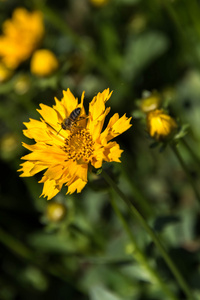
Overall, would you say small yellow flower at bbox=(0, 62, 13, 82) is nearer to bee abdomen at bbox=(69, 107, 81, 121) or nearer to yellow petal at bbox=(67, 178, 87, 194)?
bee abdomen at bbox=(69, 107, 81, 121)

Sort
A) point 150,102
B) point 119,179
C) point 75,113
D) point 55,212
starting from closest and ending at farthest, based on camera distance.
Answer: point 75,113
point 150,102
point 55,212
point 119,179

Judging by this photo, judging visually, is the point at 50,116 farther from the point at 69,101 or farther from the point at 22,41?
the point at 22,41

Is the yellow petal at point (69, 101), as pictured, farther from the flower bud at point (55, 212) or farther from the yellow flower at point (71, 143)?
the flower bud at point (55, 212)

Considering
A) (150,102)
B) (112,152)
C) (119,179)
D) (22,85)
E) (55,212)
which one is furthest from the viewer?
(22,85)

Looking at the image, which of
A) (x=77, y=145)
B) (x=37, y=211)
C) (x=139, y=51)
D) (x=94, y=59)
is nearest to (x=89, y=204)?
(x=37, y=211)

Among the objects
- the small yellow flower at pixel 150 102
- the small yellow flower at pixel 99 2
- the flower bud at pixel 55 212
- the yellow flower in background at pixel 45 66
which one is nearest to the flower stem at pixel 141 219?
the small yellow flower at pixel 150 102

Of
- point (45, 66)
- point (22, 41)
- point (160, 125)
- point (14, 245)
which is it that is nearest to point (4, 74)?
point (45, 66)
